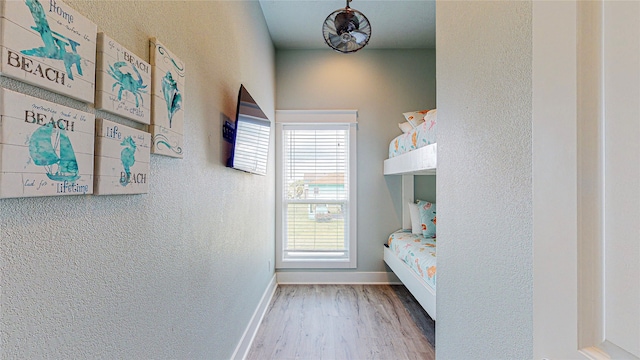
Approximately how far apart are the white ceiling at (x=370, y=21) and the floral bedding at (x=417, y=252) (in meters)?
2.11

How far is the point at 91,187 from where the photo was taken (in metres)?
0.70

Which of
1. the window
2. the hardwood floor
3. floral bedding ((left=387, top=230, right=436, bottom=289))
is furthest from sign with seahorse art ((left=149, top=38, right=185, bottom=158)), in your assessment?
the window

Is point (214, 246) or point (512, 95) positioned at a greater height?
point (512, 95)

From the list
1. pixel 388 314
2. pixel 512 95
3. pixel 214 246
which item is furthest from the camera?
pixel 388 314

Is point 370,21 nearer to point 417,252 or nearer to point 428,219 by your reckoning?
point 428,219

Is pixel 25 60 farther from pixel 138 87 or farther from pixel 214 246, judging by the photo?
pixel 214 246

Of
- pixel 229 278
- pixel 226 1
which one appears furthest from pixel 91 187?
pixel 226 1

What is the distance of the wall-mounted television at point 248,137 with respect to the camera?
1779mm

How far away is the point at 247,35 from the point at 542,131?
7.19ft

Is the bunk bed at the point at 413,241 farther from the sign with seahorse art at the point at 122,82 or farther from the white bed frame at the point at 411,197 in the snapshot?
the sign with seahorse art at the point at 122,82

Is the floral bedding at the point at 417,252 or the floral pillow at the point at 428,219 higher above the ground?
the floral pillow at the point at 428,219

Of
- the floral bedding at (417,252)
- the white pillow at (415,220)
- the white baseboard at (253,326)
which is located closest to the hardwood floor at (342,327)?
the white baseboard at (253,326)

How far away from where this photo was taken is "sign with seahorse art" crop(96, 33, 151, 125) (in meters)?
0.73

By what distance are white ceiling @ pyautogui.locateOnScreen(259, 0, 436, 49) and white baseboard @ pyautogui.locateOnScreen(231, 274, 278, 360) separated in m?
2.58
